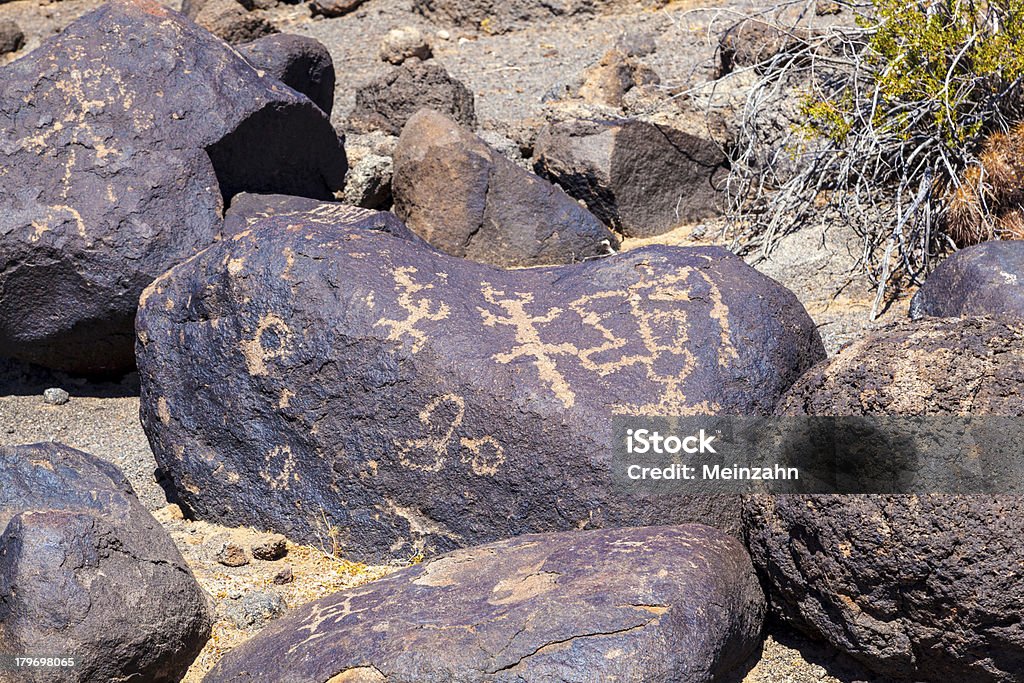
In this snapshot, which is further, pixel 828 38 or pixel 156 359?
pixel 828 38

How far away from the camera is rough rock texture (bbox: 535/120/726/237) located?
600 centimetres

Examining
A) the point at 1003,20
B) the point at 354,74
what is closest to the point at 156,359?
the point at 1003,20

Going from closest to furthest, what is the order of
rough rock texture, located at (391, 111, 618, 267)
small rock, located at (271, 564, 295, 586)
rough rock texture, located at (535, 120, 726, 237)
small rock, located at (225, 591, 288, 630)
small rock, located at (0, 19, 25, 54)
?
small rock, located at (225, 591, 288, 630), small rock, located at (271, 564, 295, 586), rough rock texture, located at (391, 111, 618, 267), rough rock texture, located at (535, 120, 726, 237), small rock, located at (0, 19, 25, 54)

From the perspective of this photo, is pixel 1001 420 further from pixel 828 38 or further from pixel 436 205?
pixel 828 38

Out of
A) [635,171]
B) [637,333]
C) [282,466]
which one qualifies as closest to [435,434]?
[282,466]

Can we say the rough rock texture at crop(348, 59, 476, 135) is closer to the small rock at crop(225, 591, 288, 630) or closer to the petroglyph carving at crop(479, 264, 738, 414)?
the petroglyph carving at crop(479, 264, 738, 414)

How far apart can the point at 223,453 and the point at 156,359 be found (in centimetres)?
39

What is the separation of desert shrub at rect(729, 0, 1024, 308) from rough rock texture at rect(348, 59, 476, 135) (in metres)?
1.76

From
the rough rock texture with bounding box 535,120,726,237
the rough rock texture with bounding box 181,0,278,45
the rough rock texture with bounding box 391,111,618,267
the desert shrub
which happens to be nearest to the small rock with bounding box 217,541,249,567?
the rough rock texture with bounding box 391,111,618,267

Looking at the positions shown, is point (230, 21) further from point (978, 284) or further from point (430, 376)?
point (978, 284)

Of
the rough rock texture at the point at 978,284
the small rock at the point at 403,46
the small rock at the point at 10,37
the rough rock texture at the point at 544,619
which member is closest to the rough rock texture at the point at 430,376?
the rough rock texture at the point at 544,619

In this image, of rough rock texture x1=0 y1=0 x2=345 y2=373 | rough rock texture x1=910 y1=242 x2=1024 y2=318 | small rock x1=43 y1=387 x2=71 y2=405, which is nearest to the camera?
rough rock texture x1=910 y1=242 x2=1024 y2=318

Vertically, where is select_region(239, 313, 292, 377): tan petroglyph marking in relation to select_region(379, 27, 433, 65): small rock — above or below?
below

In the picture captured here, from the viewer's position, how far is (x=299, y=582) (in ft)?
11.6
